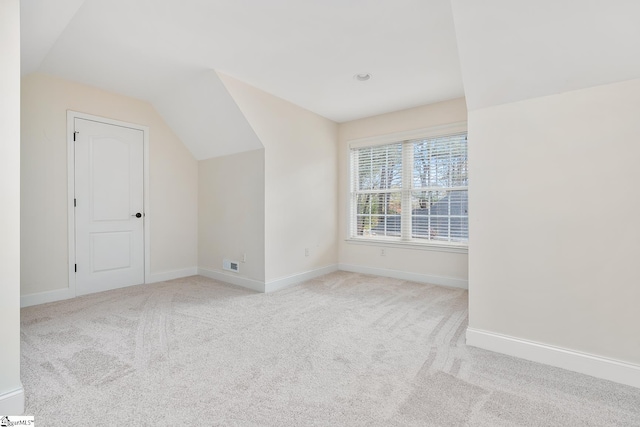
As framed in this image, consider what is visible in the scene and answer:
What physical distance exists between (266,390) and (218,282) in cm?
268

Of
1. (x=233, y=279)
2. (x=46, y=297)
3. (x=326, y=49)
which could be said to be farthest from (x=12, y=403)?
(x=326, y=49)

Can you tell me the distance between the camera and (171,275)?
4293 millimetres

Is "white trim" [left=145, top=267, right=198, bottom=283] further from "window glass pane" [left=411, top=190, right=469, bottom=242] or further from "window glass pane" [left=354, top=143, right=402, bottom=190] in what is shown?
"window glass pane" [left=411, top=190, right=469, bottom=242]

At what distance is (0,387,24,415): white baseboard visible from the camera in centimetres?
141

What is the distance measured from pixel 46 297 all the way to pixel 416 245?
446 centimetres

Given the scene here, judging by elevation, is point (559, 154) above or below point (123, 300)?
above

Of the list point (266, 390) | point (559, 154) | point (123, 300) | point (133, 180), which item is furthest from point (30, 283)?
point (559, 154)

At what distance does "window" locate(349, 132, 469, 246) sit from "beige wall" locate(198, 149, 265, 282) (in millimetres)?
1744

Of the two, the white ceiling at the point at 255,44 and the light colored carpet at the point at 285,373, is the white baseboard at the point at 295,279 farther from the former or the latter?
the white ceiling at the point at 255,44

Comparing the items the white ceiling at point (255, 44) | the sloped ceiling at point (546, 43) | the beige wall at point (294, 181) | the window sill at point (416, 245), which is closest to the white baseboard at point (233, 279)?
the beige wall at point (294, 181)

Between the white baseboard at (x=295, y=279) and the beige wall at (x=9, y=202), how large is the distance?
236 cm

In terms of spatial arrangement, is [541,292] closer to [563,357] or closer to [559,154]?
[563,357]

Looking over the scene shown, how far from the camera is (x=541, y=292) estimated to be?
78.5 inches

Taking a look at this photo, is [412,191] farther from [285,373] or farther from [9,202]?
[9,202]
